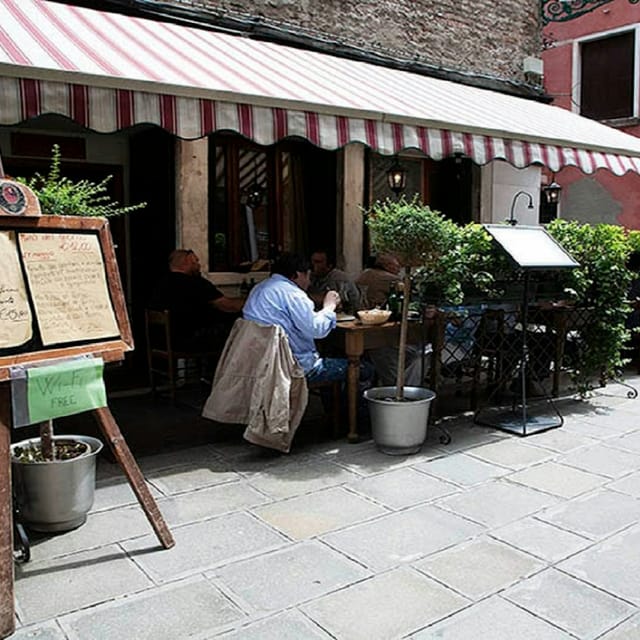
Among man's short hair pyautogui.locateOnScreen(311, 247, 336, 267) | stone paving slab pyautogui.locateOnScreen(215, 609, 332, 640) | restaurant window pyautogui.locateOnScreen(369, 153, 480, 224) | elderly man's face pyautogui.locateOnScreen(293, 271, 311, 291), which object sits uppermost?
restaurant window pyautogui.locateOnScreen(369, 153, 480, 224)

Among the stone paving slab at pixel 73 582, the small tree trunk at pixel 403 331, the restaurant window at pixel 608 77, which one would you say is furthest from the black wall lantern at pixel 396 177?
the restaurant window at pixel 608 77

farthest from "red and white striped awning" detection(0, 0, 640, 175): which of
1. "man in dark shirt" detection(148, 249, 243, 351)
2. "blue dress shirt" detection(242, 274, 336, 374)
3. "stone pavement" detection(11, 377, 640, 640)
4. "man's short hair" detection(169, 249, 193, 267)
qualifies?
"stone pavement" detection(11, 377, 640, 640)

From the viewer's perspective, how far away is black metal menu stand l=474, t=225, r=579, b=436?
16.6 ft

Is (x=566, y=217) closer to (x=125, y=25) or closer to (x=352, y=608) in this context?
(x=125, y=25)

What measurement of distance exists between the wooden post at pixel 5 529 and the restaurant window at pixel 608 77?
42.5 feet

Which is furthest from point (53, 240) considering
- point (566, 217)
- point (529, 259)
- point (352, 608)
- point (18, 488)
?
point (566, 217)

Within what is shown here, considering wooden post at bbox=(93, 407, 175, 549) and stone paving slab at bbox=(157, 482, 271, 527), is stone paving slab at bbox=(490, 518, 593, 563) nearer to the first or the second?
stone paving slab at bbox=(157, 482, 271, 527)

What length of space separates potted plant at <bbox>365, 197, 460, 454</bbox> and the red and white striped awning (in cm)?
77

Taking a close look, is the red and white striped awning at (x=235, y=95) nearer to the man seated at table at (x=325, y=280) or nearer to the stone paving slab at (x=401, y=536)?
the man seated at table at (x=325, y=280)

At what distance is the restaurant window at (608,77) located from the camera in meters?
12.9

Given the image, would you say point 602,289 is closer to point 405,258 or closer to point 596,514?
point 405,258

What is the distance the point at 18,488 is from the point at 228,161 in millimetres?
4480

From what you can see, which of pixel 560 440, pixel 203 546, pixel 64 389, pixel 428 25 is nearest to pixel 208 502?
pixel 203 546

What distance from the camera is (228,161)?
7.06 m
